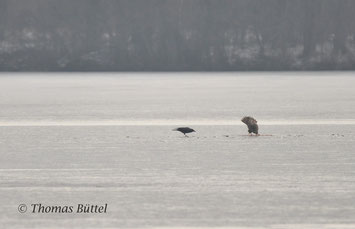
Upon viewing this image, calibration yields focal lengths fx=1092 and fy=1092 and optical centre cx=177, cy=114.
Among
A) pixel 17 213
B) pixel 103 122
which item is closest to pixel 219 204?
pixel 17 213

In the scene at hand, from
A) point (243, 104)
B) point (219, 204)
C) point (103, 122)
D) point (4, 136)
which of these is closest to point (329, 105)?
point (243, 104)

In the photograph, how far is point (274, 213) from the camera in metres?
13.6

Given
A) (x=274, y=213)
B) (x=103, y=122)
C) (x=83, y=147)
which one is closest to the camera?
(x=274, y=213)

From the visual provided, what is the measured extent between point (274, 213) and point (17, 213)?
10.5ft

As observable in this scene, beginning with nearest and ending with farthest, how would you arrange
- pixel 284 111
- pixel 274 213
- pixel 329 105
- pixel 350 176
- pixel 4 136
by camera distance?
pixel 274 213, pixel 350 176, pixel 4 136, pixel 284 111, pixel 329 105

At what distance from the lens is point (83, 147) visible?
22984 millimetres

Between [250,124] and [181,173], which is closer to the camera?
[181,173]

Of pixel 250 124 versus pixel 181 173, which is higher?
pixel 181 173

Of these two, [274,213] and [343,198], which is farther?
[343,198]

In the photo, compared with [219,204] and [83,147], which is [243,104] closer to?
[83,147]

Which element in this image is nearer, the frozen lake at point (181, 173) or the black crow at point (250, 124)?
the frozen lake at point (181, 173)

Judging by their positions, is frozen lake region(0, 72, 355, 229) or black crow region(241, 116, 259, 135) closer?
frozen lake region(0, 72, 355, 229)

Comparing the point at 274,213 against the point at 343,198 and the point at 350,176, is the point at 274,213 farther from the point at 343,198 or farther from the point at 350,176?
Result: the point at 350,176

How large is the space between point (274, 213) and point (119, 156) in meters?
7.63
